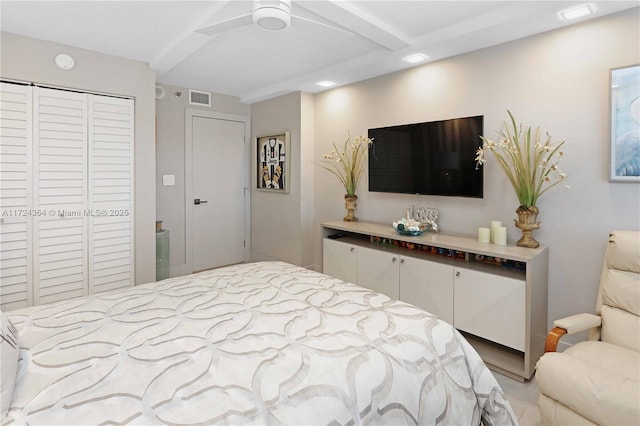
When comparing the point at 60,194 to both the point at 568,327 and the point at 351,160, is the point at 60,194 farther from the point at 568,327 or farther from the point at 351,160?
the point at 568,327

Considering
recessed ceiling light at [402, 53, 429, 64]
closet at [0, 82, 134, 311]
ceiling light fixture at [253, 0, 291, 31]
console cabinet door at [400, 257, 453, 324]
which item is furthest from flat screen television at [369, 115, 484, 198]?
closet at [0, 82, 134, 311]

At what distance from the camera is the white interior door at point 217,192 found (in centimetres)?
479

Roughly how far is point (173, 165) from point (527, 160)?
4.00 metres

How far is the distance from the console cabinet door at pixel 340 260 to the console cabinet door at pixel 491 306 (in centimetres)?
106

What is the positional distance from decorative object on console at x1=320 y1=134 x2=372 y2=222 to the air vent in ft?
6.45

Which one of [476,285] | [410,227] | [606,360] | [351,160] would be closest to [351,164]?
[351,160]

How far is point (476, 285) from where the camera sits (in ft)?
8.30

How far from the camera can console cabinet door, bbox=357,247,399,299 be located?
10.1 ft

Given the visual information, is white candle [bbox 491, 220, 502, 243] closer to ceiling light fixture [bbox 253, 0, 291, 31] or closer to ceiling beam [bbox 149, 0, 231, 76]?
ceiling light fixture [bbox 253, 0, 291, 31]

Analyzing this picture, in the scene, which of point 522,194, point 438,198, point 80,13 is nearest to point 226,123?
point 80,13

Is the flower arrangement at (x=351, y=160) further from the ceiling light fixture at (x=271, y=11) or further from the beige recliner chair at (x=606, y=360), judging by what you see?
the beige recliner chair at (x=606, y=360)

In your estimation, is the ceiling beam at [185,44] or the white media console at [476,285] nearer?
the white media console at [476,285]

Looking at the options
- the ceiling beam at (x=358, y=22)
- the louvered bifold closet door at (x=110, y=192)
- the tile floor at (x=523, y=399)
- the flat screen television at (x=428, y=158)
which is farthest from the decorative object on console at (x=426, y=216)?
the louvered bifold closet door at (x=110, y=192)

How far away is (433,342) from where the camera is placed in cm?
139
